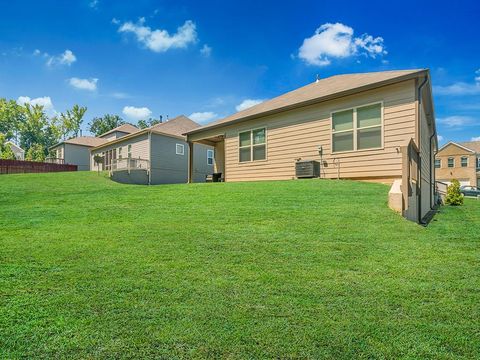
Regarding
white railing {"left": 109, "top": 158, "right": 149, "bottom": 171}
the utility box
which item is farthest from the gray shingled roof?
the utility box

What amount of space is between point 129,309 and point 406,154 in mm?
4913

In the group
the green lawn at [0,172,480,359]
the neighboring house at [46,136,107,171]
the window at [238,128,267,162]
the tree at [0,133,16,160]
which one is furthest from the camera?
the tree at [0,133,16,160]

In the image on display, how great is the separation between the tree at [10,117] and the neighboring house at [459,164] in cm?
6133

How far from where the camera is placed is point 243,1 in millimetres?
11406

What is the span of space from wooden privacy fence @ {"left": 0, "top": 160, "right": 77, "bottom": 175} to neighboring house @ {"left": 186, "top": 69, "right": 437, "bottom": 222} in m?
22.5

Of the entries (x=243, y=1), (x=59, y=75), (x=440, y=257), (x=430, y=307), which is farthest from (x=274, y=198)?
(x=59, y=75)

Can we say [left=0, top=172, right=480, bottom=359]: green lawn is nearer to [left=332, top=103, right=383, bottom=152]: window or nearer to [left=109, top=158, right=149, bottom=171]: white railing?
[left=332, top=103, right=383, bottom=152]: window

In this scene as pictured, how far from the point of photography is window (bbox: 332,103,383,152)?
8.59 m

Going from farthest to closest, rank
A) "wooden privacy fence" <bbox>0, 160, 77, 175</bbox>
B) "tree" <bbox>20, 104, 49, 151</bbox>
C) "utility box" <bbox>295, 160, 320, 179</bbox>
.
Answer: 1. "tree" <bbox>20, 104, 49, 151</bbox>
2. "wooden privacy fence" <bbox>0, 160, 77, 175</bbox>
3. "utility box" <bbox>295, 160, 320, 179</bbox>

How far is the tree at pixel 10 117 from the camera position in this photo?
45688 millimetres

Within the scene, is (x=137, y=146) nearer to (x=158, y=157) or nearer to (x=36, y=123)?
(x=158, y=157)

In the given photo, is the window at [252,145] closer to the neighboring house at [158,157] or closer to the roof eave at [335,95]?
the roof eave at [335,95]

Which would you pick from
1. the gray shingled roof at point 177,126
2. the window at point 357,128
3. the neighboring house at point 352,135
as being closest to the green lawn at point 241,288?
the neighboring house at point 352,135

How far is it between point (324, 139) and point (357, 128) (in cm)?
111
